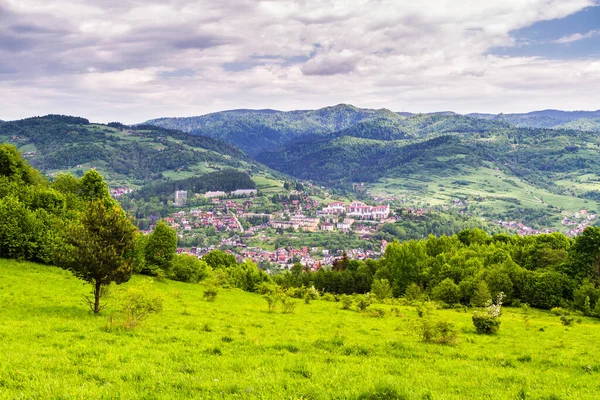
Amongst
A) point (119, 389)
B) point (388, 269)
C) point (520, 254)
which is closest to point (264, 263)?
point (388, 269)

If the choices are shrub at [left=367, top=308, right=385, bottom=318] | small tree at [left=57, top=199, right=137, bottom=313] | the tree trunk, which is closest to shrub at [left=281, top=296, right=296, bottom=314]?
shrub at [left=367, top=308, right=385, bottom=318]

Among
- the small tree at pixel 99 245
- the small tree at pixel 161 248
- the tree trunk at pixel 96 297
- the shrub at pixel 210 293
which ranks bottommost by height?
the shrub at pixel 210 293

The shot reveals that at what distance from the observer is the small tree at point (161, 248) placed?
174 feet

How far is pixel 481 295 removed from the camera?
51250mm

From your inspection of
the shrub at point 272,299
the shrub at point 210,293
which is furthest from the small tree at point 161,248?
the shrub at point 272,299

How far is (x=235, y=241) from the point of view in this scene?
196125 millimetres

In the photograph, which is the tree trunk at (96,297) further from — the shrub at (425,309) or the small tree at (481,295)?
the small tree at (481,295)

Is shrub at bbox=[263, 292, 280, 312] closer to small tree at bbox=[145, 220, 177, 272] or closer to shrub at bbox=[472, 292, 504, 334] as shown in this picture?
shrub at bbox=[472, 292, 504, 334]

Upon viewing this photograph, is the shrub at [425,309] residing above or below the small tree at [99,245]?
below

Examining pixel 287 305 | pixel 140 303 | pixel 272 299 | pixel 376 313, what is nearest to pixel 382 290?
pixel 376 313

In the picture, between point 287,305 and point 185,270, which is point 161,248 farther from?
point 287,305

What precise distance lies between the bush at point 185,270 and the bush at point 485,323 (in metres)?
37.5

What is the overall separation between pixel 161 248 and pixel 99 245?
32587 mm

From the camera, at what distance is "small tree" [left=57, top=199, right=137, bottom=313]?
2153cm
